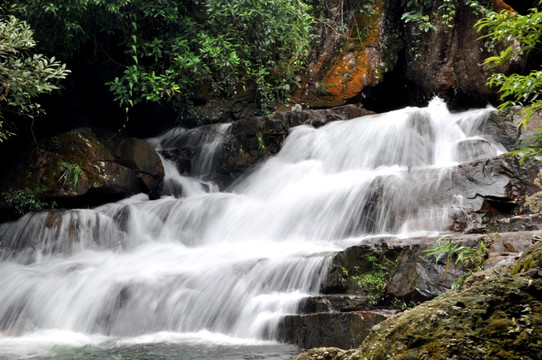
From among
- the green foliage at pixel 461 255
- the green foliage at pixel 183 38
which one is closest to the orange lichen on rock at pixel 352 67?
the green foliage at pixel 183 38

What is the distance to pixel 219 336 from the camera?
5730 mm

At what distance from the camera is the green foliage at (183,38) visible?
8883mm

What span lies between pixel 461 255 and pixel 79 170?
22.7 ft

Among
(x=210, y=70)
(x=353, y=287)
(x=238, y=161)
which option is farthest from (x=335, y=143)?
(x=353, y=287)

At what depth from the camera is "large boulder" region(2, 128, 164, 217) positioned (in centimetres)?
908

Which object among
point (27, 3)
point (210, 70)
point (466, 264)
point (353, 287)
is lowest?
point (353, 287)

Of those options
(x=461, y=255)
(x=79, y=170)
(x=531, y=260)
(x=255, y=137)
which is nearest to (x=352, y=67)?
(x=255, y=137)

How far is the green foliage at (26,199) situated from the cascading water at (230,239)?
0.26 metres

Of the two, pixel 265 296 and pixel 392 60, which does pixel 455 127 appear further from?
pixel 265 296

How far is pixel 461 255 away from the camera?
4.81 m

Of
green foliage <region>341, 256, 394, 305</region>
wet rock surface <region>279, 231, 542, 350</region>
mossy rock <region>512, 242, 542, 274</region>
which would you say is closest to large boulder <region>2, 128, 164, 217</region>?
wet rock surface <region>279, 231, 542, 350</region>

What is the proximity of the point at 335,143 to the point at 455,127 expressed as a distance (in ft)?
7.51

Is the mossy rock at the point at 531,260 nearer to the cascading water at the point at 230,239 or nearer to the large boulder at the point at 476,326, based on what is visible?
the large boulder at the point at 476,326

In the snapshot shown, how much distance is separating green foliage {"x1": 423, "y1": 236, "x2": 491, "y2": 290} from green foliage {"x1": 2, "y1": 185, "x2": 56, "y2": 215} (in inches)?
274
